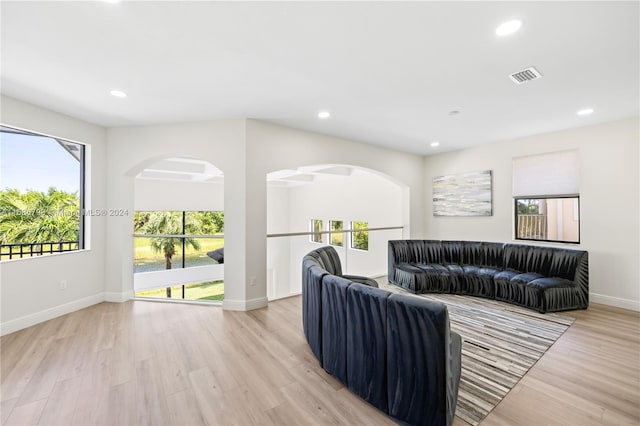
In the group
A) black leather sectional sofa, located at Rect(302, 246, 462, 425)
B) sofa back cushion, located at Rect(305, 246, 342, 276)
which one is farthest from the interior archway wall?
black leather sectional sofa, located at Rect(302, 246, 462, 425)

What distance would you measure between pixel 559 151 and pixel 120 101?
21.5 feet

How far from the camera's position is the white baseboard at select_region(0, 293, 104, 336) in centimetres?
315

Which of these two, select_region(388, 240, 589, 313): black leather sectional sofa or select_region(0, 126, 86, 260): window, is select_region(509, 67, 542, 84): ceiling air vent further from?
select_region(0, 126, 86, 260): window

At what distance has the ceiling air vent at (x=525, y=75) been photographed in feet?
8.39

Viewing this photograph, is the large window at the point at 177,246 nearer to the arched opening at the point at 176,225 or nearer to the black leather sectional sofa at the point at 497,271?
the arched opening at the point at 176,225

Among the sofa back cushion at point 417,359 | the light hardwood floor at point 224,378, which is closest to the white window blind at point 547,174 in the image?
the light hardwood floor at point 224,378

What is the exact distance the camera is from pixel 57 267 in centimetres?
365

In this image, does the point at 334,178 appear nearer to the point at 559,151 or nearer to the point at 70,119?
the point at 559,151

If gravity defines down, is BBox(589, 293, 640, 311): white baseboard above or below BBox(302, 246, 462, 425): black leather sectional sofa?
below

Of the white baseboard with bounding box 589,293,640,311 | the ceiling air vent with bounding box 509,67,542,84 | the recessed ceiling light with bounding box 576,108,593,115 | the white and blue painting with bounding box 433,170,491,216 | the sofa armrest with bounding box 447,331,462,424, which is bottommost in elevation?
the white baseboard with bounding box 589,293,640,311

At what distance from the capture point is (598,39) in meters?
2.09

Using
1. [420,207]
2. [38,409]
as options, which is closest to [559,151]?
[420,207]

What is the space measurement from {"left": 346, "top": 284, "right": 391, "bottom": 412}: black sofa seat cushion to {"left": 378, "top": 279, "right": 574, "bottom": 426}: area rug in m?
0.62

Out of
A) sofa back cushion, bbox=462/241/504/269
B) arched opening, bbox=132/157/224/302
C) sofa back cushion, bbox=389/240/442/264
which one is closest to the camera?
sofa back cushion, bbox=462/241/504/269
